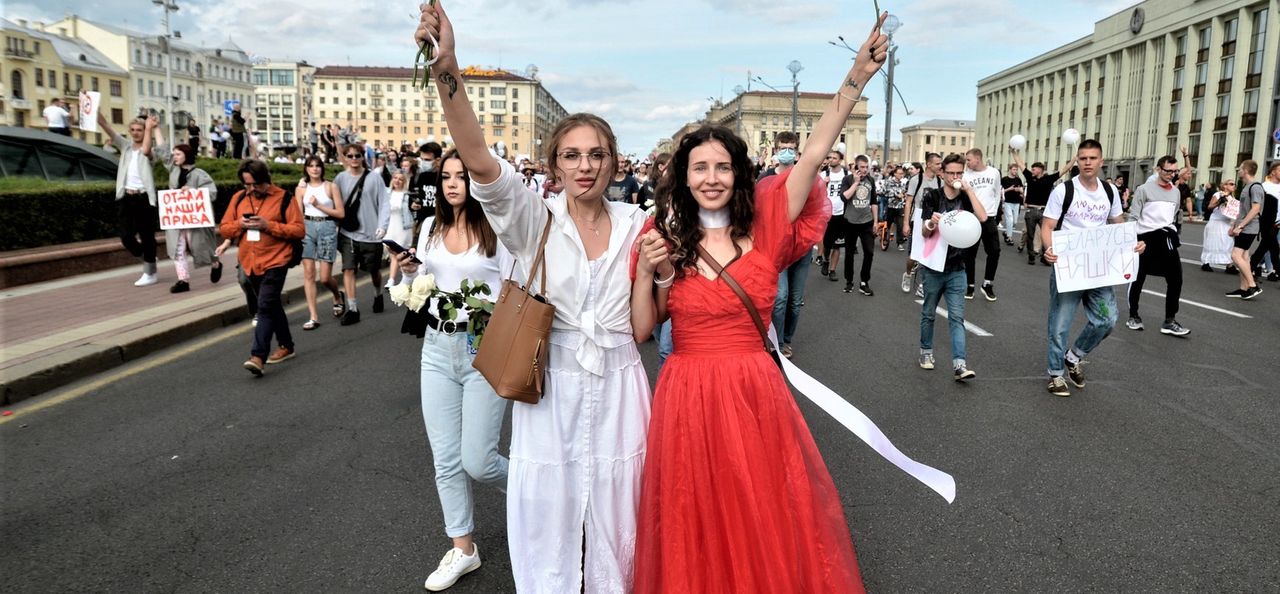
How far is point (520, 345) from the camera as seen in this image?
8.54 feet

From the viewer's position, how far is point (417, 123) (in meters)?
151

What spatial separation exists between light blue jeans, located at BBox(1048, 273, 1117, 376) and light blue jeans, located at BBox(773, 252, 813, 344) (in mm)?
2050

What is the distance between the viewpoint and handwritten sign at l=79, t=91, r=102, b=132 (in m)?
11.5

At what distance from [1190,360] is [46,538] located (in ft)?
27.8

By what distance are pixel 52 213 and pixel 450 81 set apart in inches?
528

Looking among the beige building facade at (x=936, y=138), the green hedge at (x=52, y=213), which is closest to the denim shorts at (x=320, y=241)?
the green hedge at (x=52, y=213)

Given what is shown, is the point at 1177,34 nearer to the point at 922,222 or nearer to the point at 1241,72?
the point at 1241,72

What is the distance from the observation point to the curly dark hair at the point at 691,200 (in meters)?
2.80

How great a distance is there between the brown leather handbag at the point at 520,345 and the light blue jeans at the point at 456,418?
0.68 m

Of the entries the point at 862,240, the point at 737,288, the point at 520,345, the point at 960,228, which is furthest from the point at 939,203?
the point at 520,345

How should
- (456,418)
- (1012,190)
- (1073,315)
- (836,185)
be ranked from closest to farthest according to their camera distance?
1. (456,418)
2. (1073,315)
3. (836,185)
4. (1012,190)

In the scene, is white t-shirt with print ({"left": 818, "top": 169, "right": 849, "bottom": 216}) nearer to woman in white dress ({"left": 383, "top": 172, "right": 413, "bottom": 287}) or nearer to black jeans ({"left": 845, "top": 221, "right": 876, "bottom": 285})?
black jeans ({"left": 845, "top": 221, "right": 876, "bottom": 285})

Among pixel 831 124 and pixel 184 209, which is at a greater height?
pixel 831 124

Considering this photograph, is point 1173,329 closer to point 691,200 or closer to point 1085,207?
point 1085,207
